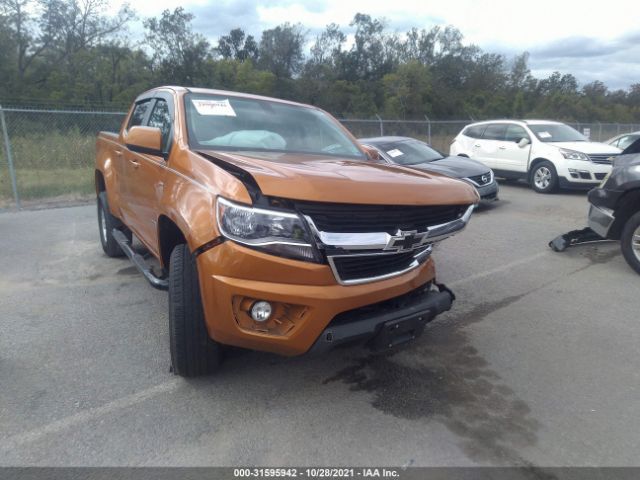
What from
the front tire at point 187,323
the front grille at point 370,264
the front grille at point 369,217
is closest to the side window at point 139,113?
the front tire at point 187,323

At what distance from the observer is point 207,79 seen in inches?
1547

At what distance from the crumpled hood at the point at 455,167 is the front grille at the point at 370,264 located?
6096mm

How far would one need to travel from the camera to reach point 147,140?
337 cm

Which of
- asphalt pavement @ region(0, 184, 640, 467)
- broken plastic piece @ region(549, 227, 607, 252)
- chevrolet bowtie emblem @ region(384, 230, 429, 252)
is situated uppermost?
chevrolet bowtie emblem @ region(384, 230, 429, 252)

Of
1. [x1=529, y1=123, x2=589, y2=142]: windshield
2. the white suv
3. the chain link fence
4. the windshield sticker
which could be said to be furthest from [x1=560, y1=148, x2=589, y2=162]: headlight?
the chain link fence

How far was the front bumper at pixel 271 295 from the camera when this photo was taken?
256 cm

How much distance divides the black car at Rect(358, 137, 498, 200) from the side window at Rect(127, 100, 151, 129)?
4.69 meters

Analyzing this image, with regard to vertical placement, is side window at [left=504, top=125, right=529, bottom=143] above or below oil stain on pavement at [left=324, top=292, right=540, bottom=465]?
above

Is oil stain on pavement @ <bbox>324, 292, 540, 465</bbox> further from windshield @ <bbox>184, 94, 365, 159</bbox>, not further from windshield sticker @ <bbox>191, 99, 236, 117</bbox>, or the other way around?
windshield sticker @ <bbox>191, 99, 236, 117</bbox>

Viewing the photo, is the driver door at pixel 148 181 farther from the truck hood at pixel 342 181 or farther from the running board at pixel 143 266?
the truck hood at pixel 342 181

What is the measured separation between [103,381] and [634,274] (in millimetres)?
5398

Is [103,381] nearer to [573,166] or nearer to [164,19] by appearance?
[573,166]

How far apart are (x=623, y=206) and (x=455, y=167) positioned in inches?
157

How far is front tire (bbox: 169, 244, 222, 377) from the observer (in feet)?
9.50
